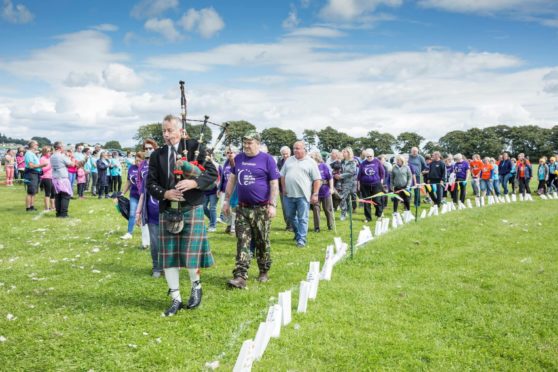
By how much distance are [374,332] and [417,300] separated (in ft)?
4.70

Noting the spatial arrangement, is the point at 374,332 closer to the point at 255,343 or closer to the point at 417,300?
the point at 417,300

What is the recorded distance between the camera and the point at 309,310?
5785 mm

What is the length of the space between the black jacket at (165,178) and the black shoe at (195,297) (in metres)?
1.22

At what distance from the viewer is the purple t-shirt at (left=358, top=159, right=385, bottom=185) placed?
1380cm

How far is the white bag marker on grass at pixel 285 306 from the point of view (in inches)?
201

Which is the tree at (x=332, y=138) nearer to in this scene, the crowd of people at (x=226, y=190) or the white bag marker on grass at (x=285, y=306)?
the crowd of people at (x=226, y=190)

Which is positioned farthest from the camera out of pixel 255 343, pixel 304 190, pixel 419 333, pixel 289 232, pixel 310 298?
pixel 289 232

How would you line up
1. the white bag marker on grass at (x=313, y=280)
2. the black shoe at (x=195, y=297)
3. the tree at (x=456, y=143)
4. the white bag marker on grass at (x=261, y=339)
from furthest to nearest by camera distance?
1. the tree at (x=456, y=143)
2. the white bag marker on grass at (x=313, y=280)
3. the black shoe at (x=195, y=297)
4. the white bag marker on grass at (x=261, y=339)

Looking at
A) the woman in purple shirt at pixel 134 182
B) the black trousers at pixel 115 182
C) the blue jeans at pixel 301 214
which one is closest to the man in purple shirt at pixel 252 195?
the woman in purple shirt at pixel 134 182

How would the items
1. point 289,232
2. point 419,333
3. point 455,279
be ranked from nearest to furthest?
point 419,333
point 455,279
point 289,232

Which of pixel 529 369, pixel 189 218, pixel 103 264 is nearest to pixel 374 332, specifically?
pixel 529 369

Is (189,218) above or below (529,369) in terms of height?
above

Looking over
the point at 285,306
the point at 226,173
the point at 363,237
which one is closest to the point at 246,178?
the point at 285,306

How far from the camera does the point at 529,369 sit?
4.46 metres
